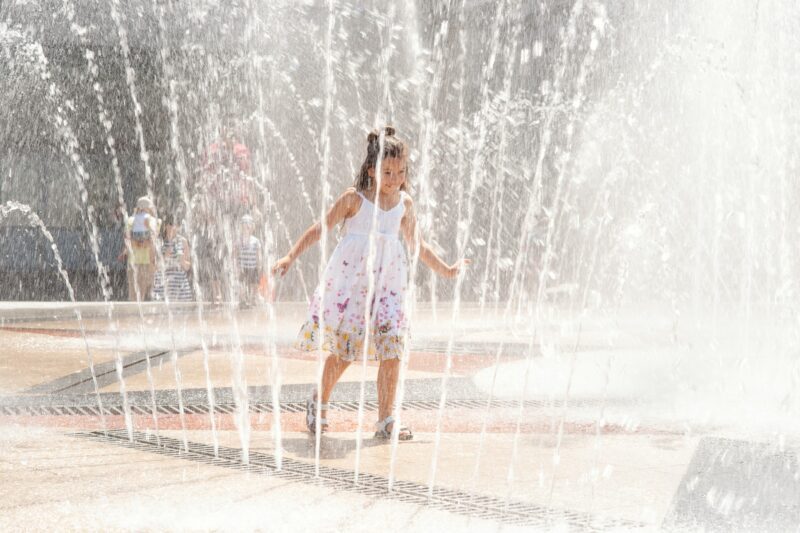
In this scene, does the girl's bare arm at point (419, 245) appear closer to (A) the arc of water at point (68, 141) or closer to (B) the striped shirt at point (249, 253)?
(B) the striped shirt at point (249, 253)

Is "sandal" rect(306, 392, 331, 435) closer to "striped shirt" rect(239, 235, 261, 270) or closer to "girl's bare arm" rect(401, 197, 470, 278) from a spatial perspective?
"girl's bare arm" rect(401, 197, 470, 278)

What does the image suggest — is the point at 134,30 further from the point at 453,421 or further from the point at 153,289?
the point at 453,421

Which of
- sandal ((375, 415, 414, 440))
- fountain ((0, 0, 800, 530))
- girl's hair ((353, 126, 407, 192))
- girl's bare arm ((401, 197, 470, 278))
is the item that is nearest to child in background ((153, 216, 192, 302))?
fountain ((0, 0, 800, 530))

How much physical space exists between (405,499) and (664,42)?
1817cm

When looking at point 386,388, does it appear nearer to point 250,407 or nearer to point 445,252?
point 250,407

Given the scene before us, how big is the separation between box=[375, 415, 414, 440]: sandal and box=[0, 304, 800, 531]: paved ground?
50mm

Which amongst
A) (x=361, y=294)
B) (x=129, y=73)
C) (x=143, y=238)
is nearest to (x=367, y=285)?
(x=361, y=294)

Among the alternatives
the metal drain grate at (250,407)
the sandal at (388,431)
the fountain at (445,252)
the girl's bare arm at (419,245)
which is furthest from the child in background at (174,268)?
the sandal at (388,431)

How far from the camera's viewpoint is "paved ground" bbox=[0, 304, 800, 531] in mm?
3213

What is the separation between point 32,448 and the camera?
164 inches

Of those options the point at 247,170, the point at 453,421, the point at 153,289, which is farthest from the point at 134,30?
the point at 453,421

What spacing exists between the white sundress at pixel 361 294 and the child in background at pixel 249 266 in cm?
892

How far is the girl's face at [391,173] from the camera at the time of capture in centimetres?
464

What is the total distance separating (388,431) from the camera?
4586mm
